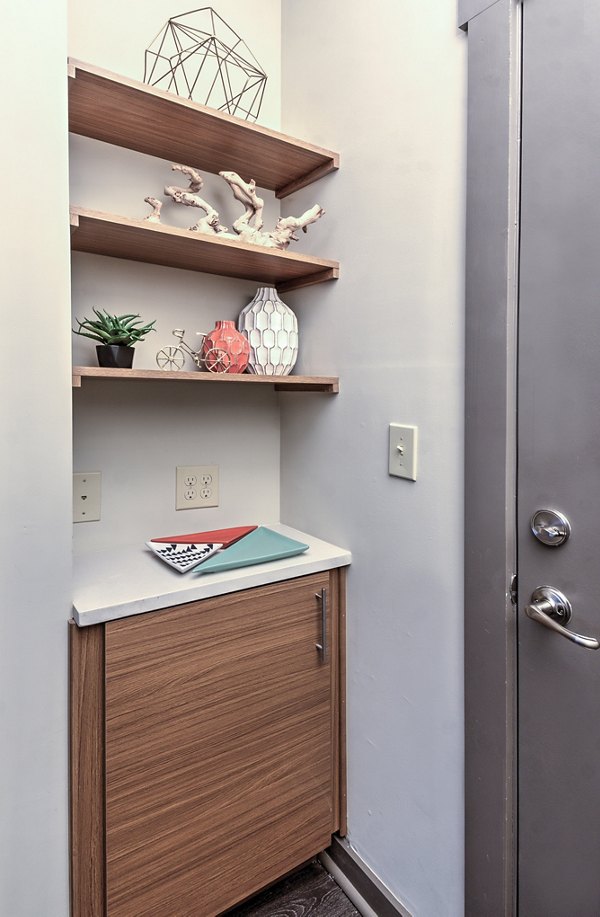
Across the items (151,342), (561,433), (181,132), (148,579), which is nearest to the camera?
(561,433)

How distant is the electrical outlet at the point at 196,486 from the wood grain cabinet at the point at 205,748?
1.24ft

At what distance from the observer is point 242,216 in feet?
4.15

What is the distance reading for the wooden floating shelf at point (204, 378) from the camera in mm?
1003

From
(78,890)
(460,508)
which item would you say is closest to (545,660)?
(460,508)

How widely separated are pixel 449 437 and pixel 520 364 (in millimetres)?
207

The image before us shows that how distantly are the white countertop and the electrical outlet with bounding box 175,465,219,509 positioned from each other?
0.17 meters

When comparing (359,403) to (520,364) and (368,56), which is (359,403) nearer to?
(520,364)

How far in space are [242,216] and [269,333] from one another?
29cm

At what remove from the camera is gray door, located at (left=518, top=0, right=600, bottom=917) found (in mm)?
792

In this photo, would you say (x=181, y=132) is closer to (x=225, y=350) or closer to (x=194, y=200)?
(x=194, y=200)

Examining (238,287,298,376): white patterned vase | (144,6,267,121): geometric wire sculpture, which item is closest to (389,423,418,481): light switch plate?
(238,287,298,376): white patterned vase

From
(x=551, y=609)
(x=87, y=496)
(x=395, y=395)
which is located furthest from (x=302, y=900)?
(x=395, y=395)

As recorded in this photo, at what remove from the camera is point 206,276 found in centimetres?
141

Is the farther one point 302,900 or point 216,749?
point 302,900
